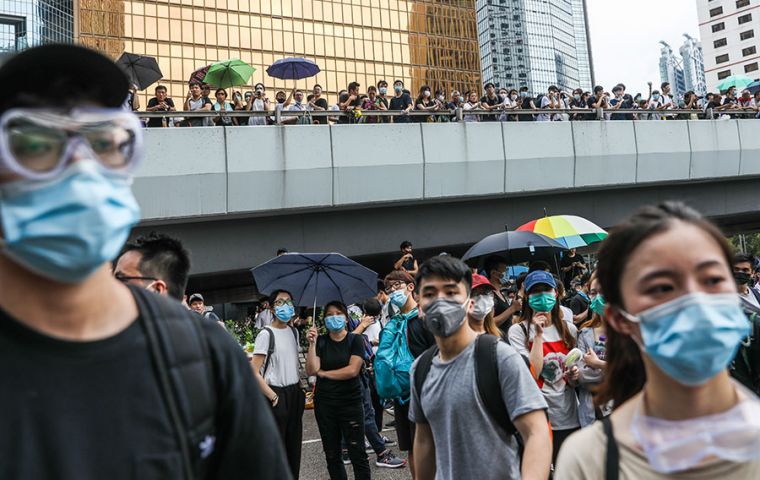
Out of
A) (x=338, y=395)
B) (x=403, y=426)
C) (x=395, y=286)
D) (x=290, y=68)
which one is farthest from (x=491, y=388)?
(x=290, y=68)

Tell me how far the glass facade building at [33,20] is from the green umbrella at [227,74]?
4892cm

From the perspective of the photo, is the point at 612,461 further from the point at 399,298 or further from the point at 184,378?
the point at 399,298

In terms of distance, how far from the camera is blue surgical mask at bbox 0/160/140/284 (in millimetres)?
1358

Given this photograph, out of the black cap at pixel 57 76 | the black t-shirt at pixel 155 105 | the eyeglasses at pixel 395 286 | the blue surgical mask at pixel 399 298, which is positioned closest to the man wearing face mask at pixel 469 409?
the black cap at pixel 57 76

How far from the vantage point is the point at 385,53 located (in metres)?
61.9

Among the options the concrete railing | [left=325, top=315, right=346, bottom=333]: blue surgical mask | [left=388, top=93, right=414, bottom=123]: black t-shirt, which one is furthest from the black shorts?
[left=388, top=93, right=414, bottom=123]: black t-shirt

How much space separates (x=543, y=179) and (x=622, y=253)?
19041 mm

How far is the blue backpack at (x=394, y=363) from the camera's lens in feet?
18.9

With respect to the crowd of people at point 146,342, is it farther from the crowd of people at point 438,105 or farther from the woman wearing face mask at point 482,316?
the crowd of people at point 438,105

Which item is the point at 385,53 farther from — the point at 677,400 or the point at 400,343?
the point at 677,400

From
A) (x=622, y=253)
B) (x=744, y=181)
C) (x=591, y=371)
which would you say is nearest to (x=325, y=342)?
(x=591, y=371)

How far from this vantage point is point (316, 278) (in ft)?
24.1

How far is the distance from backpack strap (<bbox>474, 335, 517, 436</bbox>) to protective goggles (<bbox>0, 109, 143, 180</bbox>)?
89.4 inches

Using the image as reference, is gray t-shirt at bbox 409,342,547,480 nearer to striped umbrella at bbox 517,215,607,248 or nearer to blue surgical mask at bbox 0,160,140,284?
blue surgical mask at bbox 0,160,140,284
